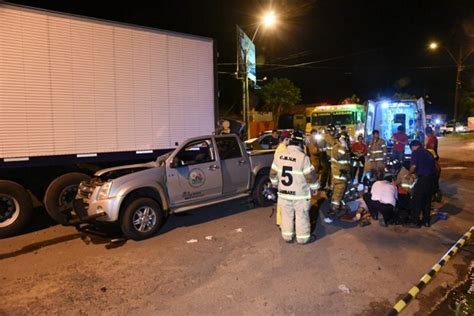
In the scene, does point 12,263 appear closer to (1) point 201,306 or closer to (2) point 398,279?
(1) point 201,306

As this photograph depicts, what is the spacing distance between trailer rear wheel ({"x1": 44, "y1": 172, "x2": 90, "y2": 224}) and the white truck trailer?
0.02 metres

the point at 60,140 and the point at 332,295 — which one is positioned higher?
the point at 60,140

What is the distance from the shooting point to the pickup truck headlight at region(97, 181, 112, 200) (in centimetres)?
688

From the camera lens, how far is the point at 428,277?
5102mm

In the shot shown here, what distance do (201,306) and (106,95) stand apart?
18.0ft

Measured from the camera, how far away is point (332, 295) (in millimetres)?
4746

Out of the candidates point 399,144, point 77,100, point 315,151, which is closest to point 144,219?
point 77,100

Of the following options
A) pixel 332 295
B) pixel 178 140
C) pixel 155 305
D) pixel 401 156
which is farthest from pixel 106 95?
pixel 401 156

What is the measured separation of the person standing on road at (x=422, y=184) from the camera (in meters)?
7.39

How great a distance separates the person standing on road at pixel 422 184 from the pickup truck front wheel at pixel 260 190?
10.3ft

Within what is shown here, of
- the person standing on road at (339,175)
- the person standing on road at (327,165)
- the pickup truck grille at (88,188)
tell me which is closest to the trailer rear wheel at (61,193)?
the pickup truck grille at (88,188)

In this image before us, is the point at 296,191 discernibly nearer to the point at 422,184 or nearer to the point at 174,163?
the point at 174,163

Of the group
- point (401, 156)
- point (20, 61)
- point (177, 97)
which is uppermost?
point (20, 61)

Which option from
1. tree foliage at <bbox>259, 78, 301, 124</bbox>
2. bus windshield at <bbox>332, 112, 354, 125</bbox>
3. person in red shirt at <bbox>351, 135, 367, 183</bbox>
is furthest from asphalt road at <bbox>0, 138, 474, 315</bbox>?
tree foliage at <bbox>259, 78, 301, 124</bbox>
